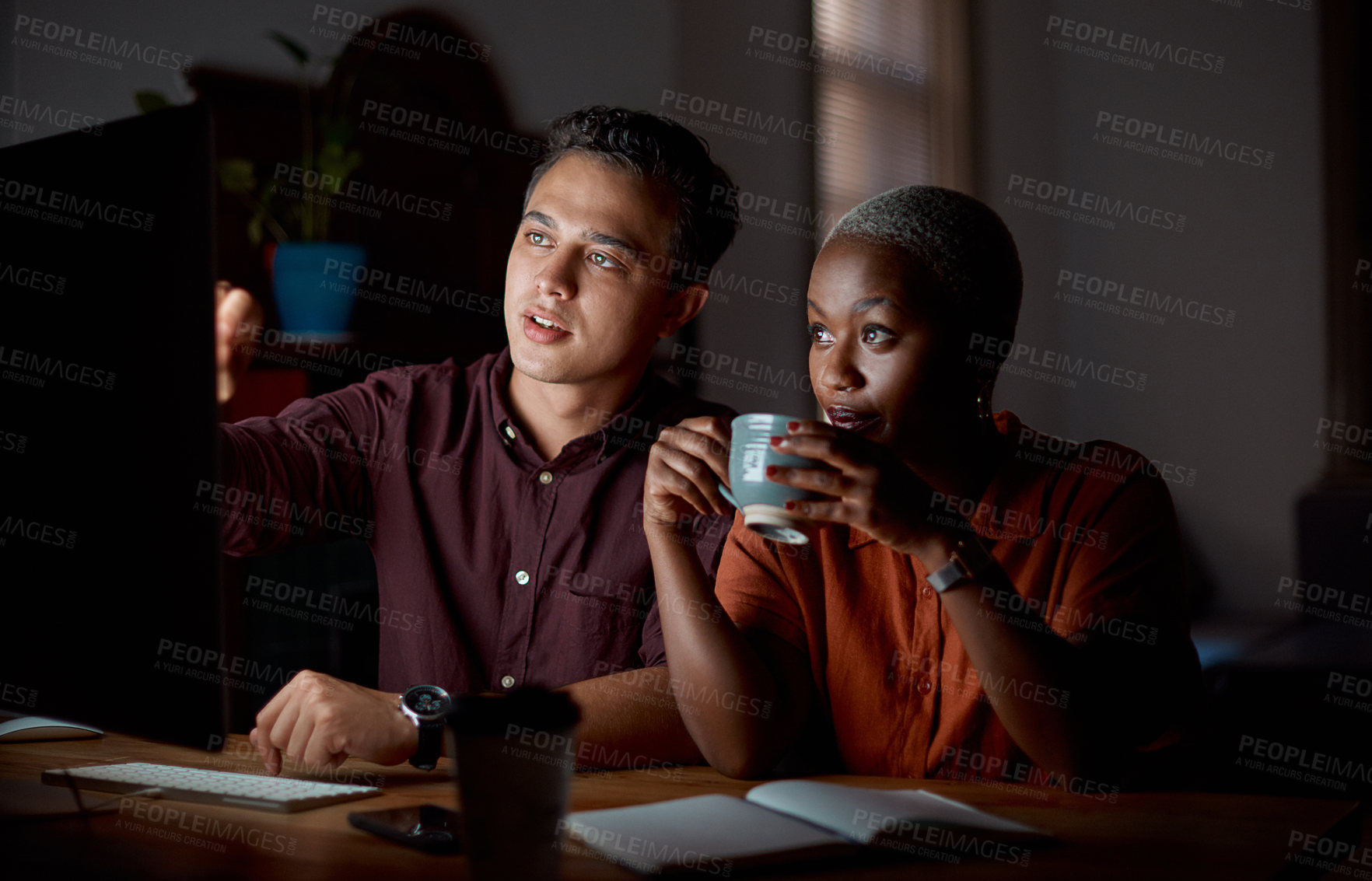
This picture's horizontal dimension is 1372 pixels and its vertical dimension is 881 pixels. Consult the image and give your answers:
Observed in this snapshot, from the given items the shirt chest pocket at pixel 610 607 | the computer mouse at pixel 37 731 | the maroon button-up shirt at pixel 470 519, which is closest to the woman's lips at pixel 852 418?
the maroon button-up shirt at pixel 470 519

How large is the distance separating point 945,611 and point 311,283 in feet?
6.27

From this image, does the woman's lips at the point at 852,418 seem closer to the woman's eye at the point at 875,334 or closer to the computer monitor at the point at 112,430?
the woman's eye at the point at 875,334

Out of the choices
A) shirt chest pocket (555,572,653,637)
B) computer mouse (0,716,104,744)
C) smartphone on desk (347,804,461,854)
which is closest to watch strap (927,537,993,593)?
smartphone on desk (347,804,461,854)

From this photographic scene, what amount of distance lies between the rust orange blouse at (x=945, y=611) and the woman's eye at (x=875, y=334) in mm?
207

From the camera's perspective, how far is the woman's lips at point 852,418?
1320mm

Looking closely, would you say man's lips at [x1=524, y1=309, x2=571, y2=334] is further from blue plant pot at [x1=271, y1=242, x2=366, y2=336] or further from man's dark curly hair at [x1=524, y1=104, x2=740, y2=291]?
blue plant pot at [x1=271, y1=242, x2=366, y2=336]

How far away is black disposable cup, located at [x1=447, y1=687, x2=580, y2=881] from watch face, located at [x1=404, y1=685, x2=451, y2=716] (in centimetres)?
50

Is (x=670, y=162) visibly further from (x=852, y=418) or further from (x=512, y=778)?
(x=512, y=778)

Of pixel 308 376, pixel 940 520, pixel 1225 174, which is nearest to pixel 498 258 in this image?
pixel 308 376

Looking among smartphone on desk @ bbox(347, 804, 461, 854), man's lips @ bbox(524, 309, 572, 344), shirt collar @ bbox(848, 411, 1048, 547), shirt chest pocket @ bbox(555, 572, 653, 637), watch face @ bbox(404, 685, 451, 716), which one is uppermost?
man's lips @ bbox(524, 309, 572, 344)

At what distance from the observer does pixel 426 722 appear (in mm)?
1158

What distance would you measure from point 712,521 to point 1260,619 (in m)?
3.25

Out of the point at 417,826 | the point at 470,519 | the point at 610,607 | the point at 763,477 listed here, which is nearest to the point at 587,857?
the point at 417,826

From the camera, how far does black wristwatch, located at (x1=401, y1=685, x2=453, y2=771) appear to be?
3.81 ft
